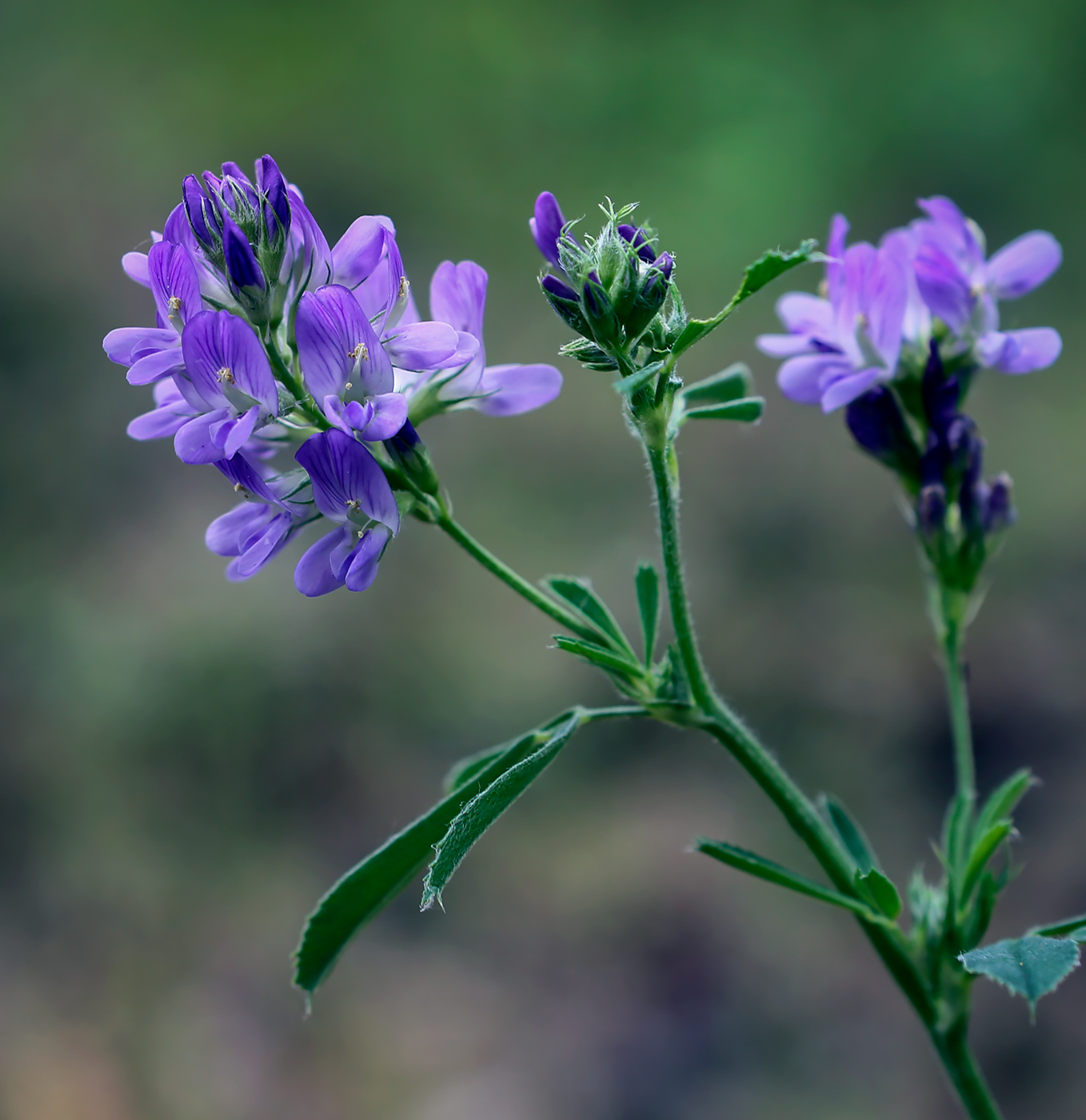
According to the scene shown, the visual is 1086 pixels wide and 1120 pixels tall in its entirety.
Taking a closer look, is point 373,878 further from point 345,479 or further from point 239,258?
point 239,258

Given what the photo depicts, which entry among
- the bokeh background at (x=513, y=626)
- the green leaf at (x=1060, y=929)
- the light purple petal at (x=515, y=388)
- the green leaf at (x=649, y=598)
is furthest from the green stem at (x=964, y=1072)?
the bokeh background at (x=513, y=626)

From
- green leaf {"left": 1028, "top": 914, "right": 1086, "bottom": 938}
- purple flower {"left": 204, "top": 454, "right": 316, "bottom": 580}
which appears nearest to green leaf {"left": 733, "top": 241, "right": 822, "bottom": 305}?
purple flower {"left": 204, "top": 454, "right": 316, "bottom": 580}

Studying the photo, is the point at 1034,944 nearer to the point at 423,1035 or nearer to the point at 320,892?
the point at 423,1035

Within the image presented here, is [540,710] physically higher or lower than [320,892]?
higher

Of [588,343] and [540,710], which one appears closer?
[588,343]

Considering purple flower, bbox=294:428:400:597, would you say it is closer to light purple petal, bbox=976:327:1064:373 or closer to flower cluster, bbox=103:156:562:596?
flower cluster, bbox=103:156:562:596

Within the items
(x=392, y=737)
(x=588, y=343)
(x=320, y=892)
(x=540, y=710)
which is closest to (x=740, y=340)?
(x=540, y=710)
